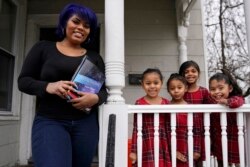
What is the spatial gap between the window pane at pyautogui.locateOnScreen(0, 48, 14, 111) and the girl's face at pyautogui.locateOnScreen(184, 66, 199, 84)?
2431mm

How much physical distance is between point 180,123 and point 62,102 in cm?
116

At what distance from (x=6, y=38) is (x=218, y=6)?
10.9 m

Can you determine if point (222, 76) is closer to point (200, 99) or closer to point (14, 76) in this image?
point (200, 99)

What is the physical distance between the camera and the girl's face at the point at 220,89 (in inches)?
96.5

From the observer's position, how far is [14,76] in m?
4.11

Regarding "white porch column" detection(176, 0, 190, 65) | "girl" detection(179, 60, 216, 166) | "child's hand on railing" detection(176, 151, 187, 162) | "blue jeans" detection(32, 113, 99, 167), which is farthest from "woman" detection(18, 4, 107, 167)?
"white porch column" detection(176, 0, 190, 65)

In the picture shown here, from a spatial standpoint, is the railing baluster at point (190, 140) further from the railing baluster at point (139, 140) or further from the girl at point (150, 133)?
the railing baluster at point (139, 140)

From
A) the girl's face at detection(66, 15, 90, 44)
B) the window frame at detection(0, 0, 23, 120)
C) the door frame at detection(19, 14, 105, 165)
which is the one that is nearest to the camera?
the girl's face at detection(66, 15, 90, 44)

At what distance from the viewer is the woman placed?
5.57ft

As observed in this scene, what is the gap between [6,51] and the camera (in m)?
3.89

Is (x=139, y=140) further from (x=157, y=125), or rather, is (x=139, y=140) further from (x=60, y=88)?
(x=60, y=88)

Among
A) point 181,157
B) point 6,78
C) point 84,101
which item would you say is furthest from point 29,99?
point 84,101

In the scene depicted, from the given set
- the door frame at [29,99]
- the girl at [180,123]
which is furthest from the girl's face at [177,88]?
the door frame at [29,99]

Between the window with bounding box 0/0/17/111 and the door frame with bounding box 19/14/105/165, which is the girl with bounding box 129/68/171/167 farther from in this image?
the window with bounding box 0/0/17/111
